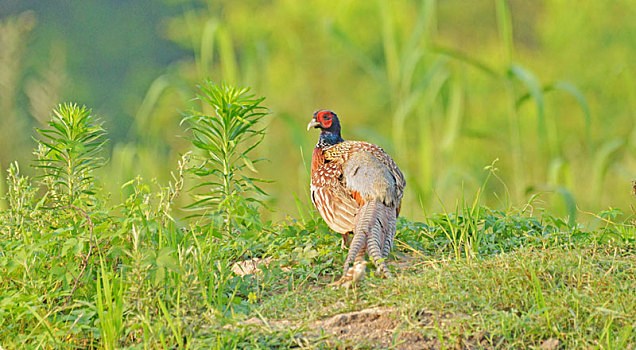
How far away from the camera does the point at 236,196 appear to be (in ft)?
15.0

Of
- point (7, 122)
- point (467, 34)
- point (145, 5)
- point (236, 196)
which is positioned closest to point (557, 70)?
point (467, 34)

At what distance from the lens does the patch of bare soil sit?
3090 mm

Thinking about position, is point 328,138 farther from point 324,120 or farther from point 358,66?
point 358,66

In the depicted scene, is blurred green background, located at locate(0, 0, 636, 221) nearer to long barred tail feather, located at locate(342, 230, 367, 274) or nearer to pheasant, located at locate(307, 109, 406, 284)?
pheasant, located at locate(307, 109, 406, 284)

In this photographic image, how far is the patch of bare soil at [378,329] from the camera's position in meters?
3.09

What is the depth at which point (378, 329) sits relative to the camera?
3232 millimetres

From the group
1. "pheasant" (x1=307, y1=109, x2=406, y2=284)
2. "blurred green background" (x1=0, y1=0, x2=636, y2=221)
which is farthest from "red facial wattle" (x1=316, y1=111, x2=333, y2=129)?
"blurred green background" (x1=0, y1=0, x2=636, y2=221)

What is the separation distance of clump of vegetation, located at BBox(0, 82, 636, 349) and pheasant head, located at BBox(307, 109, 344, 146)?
0.78 m

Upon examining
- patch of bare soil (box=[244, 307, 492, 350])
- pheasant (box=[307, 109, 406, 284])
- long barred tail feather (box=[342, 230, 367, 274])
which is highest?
pheasant (box=[307, 109, 406, 284])

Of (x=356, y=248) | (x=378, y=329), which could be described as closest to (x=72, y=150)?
(x=356, y=248)

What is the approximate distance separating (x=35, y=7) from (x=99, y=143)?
23.6 metres

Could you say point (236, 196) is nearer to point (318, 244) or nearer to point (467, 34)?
point (318, 244)

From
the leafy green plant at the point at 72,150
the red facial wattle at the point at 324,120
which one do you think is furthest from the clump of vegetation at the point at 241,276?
the red facial wattle at the point at 324,120

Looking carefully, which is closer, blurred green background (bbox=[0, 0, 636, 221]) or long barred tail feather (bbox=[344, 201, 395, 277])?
long barred tail feather (bbox=[344, 201, 395, 277])
